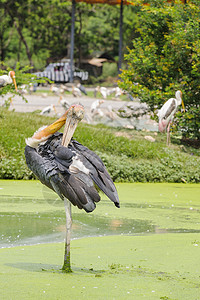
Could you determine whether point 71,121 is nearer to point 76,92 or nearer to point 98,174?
point 98,174

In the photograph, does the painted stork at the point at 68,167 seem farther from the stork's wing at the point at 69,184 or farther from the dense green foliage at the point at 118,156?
the dense green foliage at the point at 118,156

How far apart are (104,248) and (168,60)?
8524 millimetres

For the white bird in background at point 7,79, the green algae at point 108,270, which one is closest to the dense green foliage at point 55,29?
the white bird in background at point 7,79

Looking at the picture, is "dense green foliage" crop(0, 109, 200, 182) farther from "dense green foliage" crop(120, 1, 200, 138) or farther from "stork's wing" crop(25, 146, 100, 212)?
"stork's wing" crop(25, 146, 100, 212)

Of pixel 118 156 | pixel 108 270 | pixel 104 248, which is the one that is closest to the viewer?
pixel 108 270

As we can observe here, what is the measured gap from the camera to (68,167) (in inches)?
150

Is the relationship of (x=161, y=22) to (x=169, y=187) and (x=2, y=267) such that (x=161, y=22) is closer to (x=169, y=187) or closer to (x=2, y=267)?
(x=169, y=187)

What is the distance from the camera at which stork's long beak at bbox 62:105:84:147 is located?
398 cm

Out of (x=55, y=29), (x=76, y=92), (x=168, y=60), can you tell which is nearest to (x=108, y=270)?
(x=168, y=60)

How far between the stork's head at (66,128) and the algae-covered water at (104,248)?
67cm

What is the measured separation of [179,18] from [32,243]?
9035mm

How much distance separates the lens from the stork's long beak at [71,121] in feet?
13.0

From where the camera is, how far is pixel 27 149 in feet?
13.2

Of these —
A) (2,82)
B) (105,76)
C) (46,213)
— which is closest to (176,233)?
(46,213)
